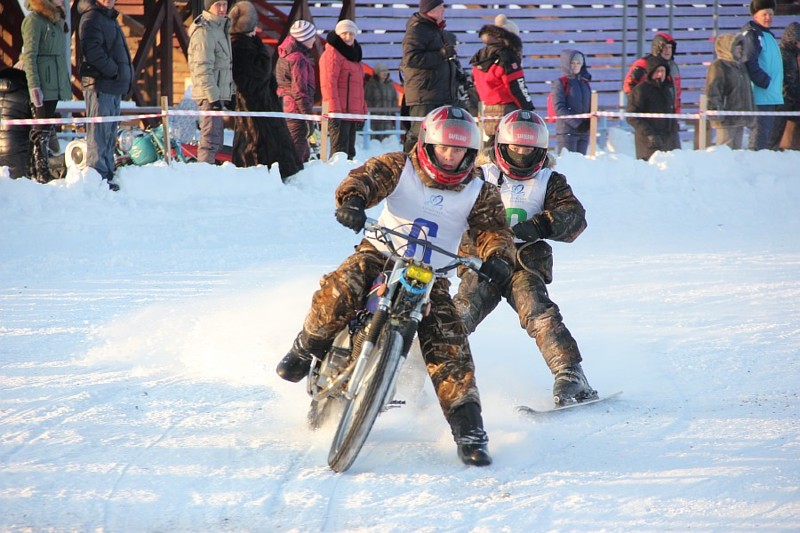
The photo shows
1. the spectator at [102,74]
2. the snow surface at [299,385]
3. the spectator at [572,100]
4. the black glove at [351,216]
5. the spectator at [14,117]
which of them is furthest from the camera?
the spectator at [572,100]

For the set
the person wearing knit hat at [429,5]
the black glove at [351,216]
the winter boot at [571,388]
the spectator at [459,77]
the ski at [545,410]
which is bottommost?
the ski at [545,410]

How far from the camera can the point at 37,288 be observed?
8305 mm

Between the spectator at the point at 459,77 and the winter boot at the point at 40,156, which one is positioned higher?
the spectator at the point at 459,77

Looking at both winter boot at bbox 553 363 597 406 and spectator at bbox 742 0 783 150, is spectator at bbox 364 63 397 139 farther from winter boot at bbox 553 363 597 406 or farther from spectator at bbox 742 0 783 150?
winter boot at bbox 553 363 597 406

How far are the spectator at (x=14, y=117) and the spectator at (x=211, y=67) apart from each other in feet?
6.12

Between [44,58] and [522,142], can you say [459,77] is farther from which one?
[522,142]

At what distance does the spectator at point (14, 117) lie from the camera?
37.2 ft

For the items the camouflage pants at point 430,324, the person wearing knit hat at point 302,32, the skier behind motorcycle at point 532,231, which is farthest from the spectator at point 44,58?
the camouflage pants at point 430,324

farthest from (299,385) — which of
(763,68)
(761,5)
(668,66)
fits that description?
(761,5)

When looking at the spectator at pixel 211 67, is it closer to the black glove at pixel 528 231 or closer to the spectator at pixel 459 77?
the spectator at pixel 459 77

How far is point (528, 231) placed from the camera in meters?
5.89

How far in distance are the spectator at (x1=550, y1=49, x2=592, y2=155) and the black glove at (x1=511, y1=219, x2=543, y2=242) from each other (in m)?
9.41

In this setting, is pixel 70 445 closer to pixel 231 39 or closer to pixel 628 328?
pixel 628 328

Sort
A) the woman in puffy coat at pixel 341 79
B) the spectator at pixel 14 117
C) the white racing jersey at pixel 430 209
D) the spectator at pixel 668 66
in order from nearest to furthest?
the white racing jersey at pixel 430 209 < the spectator at pixel 14 117 < the woman in puffy coat at pixel 341 79 < the spectator at pixel 668 66
